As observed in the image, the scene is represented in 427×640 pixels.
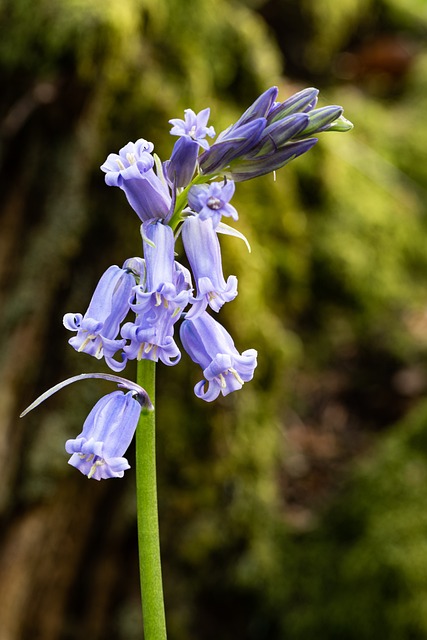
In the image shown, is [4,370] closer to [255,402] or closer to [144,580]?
[255,402]

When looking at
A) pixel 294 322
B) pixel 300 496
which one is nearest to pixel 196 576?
pixel 300 496

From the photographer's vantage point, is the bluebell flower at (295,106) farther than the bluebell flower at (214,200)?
Yes

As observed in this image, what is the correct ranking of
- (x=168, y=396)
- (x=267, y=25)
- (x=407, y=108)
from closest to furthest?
(x=168, y=396)
(x=267, y=25)
(x=407, y=108)

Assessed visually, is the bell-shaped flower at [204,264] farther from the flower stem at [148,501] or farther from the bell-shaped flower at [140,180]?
the flower stem at [148,501]

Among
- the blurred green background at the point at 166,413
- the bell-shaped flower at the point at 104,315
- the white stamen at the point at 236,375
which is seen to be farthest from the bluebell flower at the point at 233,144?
the blurred green background at the point at 166,413

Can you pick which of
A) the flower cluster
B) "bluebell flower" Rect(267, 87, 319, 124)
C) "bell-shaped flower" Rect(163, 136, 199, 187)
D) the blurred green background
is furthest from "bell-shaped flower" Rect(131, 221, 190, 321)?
the blurred green background

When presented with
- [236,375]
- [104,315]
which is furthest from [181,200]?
[236,375]

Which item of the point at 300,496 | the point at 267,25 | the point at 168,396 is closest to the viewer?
the point at 168,396
